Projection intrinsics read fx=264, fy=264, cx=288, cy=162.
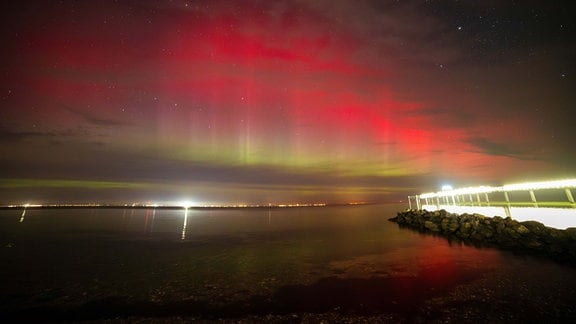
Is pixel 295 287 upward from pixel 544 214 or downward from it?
downward

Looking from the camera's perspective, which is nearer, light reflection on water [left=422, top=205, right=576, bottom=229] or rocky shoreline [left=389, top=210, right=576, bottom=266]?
rocky shoreline [left=389, top=210, right=576, bottom=266]

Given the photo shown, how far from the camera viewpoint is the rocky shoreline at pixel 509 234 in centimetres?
1920

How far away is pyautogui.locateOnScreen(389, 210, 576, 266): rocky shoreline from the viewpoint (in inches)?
756

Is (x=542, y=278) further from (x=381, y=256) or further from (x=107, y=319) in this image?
(x=107, y=319)

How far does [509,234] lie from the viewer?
24391 millimetres

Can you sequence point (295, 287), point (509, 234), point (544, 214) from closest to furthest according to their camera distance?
point (295, 287), point (544, 214), point (509, 234)

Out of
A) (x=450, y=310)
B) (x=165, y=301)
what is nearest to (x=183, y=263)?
(x=165, y=301)

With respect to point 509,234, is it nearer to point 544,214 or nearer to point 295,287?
point 544,214

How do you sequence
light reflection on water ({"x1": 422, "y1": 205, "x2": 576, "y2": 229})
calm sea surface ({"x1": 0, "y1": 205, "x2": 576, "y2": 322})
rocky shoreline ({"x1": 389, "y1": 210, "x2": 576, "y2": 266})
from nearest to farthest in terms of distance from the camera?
calm sea surface ({"x1": 0, "y1": 205, "x2": 576, "y2": 322}) → rocky shoreline ({"x1": 389, "y1": 210, "x2": 576, "y2": 266}) → light reflection on water ({"x1": 422, "y1": 205, "x2": 576, "y2": 229})

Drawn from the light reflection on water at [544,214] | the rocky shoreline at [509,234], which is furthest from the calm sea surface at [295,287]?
the light reflection on water at [544,214]

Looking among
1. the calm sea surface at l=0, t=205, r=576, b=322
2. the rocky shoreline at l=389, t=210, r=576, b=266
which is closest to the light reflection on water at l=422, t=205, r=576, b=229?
the rocky shoreline at l=389, t=210, r=576, b=266

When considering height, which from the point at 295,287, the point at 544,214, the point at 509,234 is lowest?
the point at 295,287

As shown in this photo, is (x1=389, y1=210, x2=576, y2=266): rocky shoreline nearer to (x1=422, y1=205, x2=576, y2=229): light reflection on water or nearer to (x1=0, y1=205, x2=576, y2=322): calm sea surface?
(x1=422, y1=205, x2=576, y2=229): light reflection on water

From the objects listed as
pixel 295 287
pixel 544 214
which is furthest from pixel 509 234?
pixel 295 287
